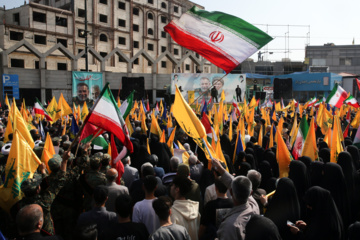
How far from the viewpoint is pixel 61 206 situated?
13.1 feet

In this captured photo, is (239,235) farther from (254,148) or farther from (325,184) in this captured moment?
(254,148)

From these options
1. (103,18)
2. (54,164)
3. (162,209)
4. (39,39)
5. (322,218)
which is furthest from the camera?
(103,18)

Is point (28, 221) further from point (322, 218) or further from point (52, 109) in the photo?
point (52, 109)

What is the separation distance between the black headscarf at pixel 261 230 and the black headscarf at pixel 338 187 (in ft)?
6.76

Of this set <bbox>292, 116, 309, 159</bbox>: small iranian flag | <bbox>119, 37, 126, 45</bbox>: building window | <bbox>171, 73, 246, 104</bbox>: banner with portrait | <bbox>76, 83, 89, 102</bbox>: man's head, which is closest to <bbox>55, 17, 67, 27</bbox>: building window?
<bbox>119, 37, 126, 45</bbox>: building window

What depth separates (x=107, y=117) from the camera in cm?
439

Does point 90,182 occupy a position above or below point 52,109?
below

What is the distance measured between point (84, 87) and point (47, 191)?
23389mm

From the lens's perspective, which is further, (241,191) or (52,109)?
(52,109)

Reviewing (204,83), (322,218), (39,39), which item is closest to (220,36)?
(322,218)

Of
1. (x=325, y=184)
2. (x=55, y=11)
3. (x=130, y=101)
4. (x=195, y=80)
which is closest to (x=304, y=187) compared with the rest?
(x=325, y=184)

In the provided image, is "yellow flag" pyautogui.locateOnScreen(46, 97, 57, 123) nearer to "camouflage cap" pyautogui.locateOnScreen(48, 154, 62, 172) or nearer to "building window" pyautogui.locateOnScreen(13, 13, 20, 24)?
"camouflage cap" pyautogui.locateOnScreen(48, 154, 62, 172)

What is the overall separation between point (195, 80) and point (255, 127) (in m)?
18.7

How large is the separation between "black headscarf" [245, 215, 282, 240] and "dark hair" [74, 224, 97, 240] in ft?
4.10
